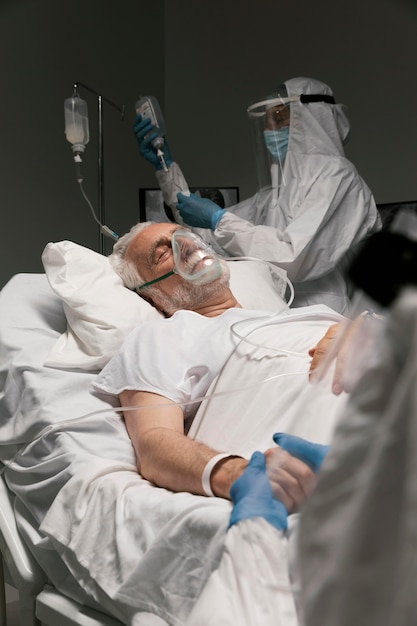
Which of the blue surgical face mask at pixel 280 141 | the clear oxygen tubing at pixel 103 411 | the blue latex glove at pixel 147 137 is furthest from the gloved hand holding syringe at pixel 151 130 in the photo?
the clear oxygen tubing at pixel 103 411

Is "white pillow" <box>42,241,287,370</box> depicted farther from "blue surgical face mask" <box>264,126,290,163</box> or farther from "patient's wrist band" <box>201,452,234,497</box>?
"blue surgical face mask" <box>264,126,290,163</box>

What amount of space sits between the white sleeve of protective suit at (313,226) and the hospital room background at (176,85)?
1.06 meters

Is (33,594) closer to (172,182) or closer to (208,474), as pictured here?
(208,474)

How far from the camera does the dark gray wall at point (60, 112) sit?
12.0ft

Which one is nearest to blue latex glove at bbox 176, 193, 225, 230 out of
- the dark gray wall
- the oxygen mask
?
the oxygen mask

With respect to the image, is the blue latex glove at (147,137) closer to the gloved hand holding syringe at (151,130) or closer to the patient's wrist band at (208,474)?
the gloved hand holding syringe at (151,130)

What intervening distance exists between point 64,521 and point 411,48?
3.10 meters

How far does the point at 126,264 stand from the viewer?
2.22 m

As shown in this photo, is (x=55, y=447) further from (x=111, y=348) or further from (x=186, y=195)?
(x=186, y=195)

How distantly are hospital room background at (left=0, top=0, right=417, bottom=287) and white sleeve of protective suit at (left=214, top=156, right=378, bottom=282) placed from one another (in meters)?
1.06

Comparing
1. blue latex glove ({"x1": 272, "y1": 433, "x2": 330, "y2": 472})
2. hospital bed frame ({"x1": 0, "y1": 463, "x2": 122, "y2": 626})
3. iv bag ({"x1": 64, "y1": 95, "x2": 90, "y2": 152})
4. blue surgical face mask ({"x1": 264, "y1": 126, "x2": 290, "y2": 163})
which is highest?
iv bag ({"x1": 64, "y1": 95, "x2": 90, "y2": 152})

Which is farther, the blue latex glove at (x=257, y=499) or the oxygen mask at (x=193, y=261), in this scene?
the oxygen mask at (x=193, y=261)

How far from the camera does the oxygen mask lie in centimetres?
207

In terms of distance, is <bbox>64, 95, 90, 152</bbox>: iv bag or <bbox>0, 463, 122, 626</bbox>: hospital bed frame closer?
<bbox>0, 463, 122, 626</bbox>: hospital bed frame
